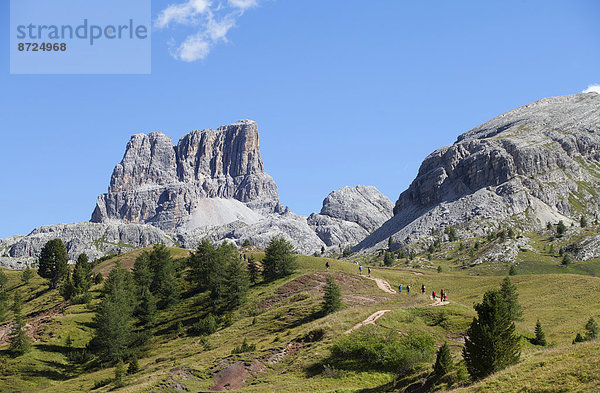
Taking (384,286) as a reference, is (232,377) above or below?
below

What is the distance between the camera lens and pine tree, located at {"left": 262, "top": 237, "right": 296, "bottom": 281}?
102 m

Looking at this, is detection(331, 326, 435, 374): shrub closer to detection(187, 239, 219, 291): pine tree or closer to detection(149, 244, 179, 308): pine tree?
detection(187, 239, 219, 291): pine tree

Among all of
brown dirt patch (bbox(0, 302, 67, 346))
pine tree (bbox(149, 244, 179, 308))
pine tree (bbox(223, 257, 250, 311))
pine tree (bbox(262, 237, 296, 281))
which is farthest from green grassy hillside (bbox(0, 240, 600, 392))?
pine tree (bbox(262, 237, 296, 281))

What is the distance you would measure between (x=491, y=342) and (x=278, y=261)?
67.9m

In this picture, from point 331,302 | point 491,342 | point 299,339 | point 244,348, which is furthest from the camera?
point 331,302

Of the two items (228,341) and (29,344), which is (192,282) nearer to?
(29,344)

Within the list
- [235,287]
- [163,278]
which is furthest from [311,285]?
[163,278]

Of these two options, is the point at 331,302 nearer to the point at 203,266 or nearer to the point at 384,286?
the point at 384,286

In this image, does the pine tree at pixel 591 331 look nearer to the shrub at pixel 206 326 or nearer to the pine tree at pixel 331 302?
the pine tree at pixel 331 302

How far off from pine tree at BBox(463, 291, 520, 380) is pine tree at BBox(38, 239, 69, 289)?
11480 centimetres

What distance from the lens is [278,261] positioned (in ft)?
335

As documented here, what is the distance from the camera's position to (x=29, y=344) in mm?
81125

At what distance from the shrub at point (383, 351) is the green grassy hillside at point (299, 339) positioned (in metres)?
1.07

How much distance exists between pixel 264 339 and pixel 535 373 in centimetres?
3928
